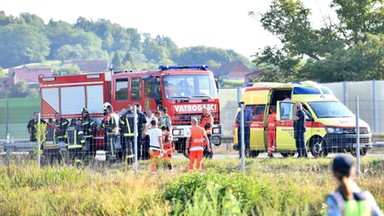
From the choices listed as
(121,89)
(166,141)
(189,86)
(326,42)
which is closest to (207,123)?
(189,86)

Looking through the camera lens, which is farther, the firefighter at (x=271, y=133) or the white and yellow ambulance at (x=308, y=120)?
the firefighter at (x=271, y=133)

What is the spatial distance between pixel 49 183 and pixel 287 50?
26.3 metres

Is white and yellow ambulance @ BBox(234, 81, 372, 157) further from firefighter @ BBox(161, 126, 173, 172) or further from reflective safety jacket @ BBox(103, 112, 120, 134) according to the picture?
reflective safety jacket @ BBox(103, 112, 120, 134)

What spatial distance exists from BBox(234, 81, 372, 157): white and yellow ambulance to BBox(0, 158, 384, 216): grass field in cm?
392

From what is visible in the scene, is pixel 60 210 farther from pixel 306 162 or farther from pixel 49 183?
pixel 306 162

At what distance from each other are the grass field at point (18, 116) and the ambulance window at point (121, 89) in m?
16.4

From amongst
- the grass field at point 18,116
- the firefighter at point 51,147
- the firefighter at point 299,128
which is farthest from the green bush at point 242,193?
the grass field at point 18,116

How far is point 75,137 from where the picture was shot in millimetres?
23656

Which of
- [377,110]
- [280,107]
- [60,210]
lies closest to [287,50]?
[377,110]

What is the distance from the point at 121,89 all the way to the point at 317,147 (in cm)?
686

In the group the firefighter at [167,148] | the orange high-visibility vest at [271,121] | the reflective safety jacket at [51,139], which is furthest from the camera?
the reflective safety jacket at [51,139]

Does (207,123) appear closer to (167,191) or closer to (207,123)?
(207,123)

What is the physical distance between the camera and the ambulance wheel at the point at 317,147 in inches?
897

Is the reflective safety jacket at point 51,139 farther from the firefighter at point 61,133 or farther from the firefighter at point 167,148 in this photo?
the firefighter at point 167,148
